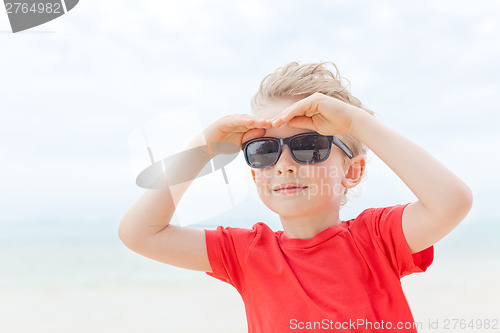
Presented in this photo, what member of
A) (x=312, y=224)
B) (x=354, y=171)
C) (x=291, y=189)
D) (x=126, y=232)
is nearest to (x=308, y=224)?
(x=312, y=224)

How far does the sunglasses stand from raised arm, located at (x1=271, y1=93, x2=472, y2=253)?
48mm

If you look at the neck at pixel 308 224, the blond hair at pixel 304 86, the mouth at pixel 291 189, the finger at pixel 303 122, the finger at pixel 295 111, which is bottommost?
the neck at pixel 308 224

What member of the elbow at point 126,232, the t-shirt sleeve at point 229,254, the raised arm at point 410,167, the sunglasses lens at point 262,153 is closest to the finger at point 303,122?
the raised arm at point 410,167

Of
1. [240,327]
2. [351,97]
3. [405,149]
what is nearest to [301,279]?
[405,149]

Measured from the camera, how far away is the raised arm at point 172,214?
5.93 feet

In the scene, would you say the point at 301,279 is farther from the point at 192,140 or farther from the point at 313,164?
the point at 192,140

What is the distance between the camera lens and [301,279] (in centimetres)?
173

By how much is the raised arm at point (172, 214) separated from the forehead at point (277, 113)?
50 millimetres

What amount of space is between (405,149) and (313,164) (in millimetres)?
348

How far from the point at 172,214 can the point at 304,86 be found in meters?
0.74

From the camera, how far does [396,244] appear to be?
1.66 meters

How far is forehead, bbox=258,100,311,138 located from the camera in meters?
1.77

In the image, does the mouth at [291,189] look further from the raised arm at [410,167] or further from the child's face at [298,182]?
the raised arm at [410,167]

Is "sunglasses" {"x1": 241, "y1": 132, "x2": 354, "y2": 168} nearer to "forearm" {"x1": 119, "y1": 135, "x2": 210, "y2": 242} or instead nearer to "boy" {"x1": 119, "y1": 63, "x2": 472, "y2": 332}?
"boy" {"x1": 119, "y1": 63, "x2": 472, "y2": 332}
